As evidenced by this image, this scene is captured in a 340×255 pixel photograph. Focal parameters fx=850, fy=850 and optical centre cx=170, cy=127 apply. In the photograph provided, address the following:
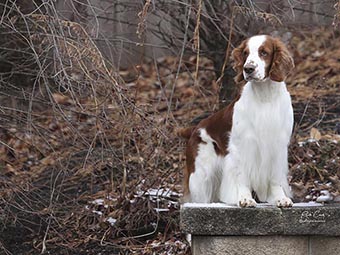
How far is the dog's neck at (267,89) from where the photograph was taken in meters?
5.08

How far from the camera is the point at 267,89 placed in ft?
16.7

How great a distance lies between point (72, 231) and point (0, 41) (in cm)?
174

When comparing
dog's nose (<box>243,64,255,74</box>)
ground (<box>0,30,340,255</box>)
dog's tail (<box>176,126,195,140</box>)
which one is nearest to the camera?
dog's nose (<box>243,64,255,74</box>)

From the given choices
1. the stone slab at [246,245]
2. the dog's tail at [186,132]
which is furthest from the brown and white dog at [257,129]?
the dog's tail at [186,132]

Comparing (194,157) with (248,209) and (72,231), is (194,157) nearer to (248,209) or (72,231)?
(248,209)

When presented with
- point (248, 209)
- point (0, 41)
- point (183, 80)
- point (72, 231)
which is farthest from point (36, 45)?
point (183, 80)

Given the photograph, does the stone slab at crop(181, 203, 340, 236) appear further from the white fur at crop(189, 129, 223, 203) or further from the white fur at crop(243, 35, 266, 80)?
the white fur at crop(243, 35, 266, 80)

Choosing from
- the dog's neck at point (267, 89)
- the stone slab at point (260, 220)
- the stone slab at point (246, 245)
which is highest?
the dog's neck at point (267, 89)

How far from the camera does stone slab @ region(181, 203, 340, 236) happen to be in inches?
198

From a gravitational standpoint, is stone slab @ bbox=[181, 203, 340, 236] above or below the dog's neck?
below

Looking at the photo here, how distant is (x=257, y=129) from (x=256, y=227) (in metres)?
0.59

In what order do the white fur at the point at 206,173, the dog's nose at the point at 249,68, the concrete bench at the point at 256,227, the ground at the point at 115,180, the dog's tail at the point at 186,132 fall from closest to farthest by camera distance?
1. the dog's nose at the point at 249,68
2. the concrete bench at the point at 256,227
3. the white fur at the point at 206,173
4. the dog's tail at the point at 186,132
5. the ground at the point at 115,180

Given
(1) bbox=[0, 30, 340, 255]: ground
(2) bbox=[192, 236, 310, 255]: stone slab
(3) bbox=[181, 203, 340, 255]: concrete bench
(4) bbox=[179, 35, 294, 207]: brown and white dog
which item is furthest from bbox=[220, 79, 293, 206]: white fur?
(1) bbox=[0, 30, 340, 255]: ground

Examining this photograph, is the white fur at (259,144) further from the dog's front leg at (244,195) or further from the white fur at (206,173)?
the white fur at (206,173)
